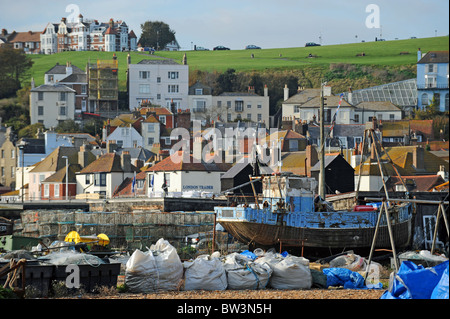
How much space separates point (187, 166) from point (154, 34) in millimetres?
132363

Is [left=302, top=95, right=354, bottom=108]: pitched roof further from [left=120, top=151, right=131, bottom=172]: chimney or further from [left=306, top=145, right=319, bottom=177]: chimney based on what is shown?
[left=306, top=145, right=319, bottom=177]: chimney

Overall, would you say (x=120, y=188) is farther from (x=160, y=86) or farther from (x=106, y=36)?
(x=106, y=36)

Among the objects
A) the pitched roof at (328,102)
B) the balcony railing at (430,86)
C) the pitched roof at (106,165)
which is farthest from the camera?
the balcony railing at (430,86)

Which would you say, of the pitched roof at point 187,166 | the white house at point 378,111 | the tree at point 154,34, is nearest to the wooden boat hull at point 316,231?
the pitched roof at point 187,166

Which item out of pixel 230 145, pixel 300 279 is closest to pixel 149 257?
pixel 300 279

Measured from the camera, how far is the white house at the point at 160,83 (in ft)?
447

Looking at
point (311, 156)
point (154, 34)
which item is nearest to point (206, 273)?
point (311, 156)

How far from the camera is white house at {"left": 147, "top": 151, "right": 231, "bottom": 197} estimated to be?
6844 cm

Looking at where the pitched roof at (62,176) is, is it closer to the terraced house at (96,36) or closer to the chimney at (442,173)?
the chimney at (442,173)

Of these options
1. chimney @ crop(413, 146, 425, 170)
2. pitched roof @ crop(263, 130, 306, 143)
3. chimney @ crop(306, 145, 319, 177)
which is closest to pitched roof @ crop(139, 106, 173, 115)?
pitched roof @ crop(263, 130, 306, 143)

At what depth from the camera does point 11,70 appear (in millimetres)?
162250

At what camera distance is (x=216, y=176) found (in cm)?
7012

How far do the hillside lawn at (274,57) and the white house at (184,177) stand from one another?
8813 cm
